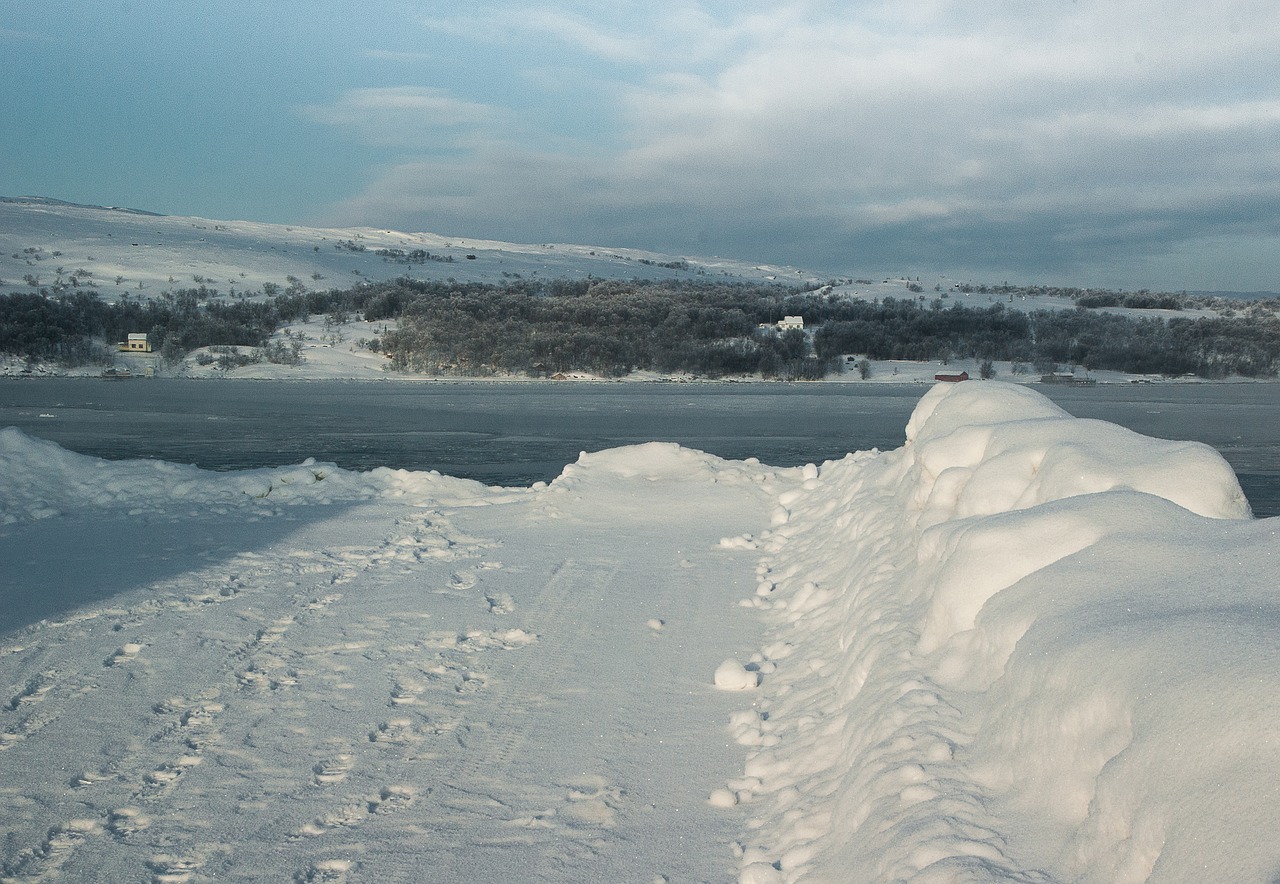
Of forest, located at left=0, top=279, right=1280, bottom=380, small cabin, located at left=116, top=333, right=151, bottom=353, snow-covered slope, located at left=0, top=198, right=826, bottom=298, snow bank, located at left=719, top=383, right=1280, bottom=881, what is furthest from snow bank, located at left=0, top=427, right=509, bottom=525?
snow-covered slope, located at left=0, top=198, right=826, bottom=298

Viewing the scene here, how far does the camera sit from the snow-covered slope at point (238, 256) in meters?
72.9

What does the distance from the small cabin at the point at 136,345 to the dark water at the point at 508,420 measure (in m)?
7.82

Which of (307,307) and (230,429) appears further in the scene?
(307,307)

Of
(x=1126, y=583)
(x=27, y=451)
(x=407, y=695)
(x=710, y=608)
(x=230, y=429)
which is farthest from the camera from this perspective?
(x=230, y=429)

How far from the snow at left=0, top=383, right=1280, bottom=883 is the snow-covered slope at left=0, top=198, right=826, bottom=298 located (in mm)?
68739

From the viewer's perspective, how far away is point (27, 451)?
11.4 m

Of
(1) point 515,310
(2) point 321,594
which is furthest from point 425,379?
(2) point 321,594

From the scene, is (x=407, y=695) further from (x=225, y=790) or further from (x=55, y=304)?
(x=55, y=304)

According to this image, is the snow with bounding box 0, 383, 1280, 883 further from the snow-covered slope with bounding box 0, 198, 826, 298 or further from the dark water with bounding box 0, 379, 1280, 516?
the snow-covered slope with bounding box 0, 198, 826, 298

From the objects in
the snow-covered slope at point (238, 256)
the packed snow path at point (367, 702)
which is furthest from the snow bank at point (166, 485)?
the snow-covered slope at point (238, 256)

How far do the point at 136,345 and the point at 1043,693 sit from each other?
59.9 meters

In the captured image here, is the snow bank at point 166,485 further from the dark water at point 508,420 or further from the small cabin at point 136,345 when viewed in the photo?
the small cabin at point 136,345

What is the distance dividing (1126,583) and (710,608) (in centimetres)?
390

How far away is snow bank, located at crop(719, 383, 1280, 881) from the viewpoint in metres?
2.35
